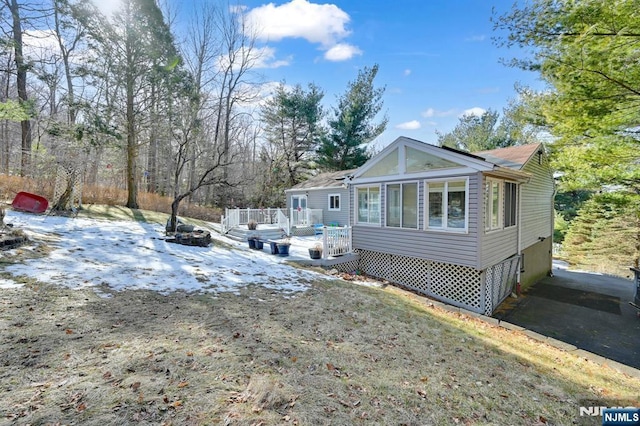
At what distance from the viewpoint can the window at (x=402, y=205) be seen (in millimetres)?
8518

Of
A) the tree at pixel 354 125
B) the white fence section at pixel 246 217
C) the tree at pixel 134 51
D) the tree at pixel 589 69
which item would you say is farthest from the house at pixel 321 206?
the tree at pixel 589 69

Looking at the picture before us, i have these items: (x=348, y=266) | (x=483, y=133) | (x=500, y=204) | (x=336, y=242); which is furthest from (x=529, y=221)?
(x=483, y=133)

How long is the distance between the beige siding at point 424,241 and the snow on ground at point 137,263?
2.49m

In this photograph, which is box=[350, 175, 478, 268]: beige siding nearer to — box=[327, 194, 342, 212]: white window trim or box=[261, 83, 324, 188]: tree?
box=[327, 194, 342, 212]: white window trim

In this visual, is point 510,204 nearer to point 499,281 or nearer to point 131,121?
point 499,281

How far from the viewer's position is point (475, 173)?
7281 mm

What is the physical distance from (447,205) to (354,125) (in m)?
17.7

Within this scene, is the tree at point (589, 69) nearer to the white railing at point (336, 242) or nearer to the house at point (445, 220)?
the house at point (445, 220)

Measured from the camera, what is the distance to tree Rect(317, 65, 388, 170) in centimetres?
2384

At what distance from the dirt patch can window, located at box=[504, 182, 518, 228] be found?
199 inches

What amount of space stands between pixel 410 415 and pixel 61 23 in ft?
51.3

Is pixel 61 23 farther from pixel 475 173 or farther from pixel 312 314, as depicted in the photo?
pixel 475 173

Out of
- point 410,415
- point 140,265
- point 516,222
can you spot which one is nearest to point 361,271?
point 516,222

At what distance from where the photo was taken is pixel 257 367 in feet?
9.95
